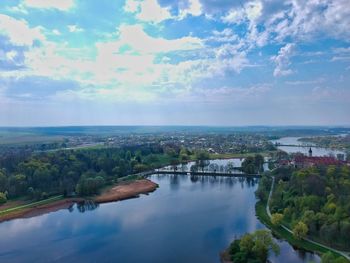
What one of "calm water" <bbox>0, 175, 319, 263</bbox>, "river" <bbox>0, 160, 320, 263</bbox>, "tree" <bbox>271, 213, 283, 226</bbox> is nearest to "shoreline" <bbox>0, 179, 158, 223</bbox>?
"river" <bbox>0, 160, 320, 263</bbox>

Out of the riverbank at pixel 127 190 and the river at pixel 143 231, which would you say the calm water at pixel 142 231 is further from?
the riverbank at pixel 127 190

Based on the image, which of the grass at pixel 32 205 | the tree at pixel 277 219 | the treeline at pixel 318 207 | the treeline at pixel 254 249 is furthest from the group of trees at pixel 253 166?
the treeline at pixel 254 249

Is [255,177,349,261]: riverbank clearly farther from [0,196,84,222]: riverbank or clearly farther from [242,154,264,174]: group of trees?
[242,154,264,174]: group of trees

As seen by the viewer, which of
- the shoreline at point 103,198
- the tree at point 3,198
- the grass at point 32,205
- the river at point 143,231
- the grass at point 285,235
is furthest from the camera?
the tree at point 3,198

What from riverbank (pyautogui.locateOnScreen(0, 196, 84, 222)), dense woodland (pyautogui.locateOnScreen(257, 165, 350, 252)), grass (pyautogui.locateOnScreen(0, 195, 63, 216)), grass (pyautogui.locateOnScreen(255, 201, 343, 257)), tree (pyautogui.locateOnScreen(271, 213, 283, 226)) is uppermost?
dense woodland (pyautogui.locateOnScreen(257, 165, 350, 252))

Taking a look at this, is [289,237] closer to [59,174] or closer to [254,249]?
[254,249]

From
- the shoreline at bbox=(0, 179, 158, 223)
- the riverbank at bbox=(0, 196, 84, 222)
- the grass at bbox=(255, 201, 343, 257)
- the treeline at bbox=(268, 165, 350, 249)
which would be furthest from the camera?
the shoreline at bbox=(0, 179, 158, 223)

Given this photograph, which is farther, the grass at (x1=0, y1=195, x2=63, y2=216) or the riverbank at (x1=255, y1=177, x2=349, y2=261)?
the grass at (x1=0, y1=195, x2=63, y2=216)

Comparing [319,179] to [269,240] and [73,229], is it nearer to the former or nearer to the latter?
[269,240]
